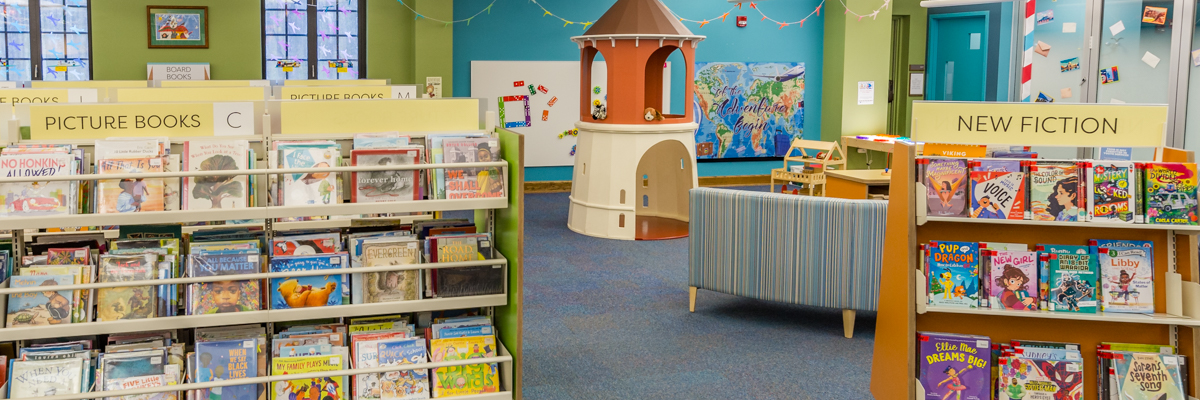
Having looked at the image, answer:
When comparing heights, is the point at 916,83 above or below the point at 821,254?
above

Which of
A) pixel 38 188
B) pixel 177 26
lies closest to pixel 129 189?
pixel 38 188

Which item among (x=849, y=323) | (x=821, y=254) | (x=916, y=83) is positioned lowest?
(x=849, y=323)

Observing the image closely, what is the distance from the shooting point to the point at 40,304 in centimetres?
273

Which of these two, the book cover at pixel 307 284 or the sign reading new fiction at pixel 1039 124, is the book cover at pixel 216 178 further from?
the sign reading new fiction at pixel 1039 124

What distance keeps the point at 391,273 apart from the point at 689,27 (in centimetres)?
824

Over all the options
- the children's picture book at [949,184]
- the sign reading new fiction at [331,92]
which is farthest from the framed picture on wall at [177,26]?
the children's picture book at [949,184]

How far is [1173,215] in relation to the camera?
2.93 m

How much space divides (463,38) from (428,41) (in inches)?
18.4

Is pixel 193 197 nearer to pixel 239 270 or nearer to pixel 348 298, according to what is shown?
pixel 239 270

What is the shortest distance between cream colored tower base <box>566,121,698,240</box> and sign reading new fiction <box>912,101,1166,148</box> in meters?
4.02

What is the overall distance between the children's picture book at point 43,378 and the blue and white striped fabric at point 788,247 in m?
3.25

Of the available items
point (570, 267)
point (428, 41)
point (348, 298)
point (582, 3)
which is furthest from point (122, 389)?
point (582, 3)

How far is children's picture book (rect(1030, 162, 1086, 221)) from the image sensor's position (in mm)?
2967

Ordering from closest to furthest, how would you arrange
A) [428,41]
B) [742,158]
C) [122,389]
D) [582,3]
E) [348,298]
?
[122,389]
[348,298]
[428,41]
[582,3]
[742,158]
